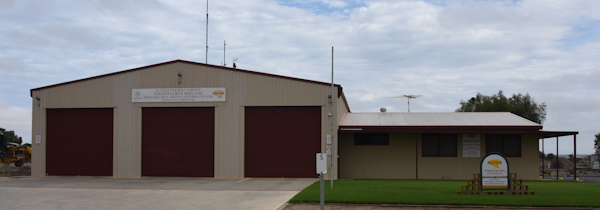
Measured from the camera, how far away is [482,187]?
15.6 m

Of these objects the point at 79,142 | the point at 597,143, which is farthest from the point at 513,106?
the point at 79,142

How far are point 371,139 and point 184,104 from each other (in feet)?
29.5

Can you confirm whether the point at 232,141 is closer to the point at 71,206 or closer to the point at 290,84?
the point at 290,84

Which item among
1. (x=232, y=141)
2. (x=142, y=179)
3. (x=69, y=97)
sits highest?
(x=69, y=97)

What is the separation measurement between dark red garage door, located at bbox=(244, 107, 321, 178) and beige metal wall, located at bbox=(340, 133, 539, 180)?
312cm

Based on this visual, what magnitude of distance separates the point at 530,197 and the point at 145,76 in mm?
17156

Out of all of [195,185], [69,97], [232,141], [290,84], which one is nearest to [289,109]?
[290,84]

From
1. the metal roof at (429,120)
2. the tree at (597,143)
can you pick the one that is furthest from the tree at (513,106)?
the metal roof at (429,120)

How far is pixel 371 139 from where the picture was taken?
26781 mm

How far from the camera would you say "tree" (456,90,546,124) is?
67.1 m

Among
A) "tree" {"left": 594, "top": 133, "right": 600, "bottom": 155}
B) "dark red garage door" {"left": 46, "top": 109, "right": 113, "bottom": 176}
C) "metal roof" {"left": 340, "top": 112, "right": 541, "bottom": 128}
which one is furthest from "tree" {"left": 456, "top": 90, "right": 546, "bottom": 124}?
"dark red garage door" {"left": 46, "top": 109, "right": 113, "bottom": 176}

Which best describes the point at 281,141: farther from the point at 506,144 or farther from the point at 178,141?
the point at 506,144

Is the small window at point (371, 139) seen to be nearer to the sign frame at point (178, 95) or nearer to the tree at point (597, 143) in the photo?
the sign frame at point (178, 95)

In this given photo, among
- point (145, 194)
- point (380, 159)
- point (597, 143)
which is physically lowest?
point (597, 143)
